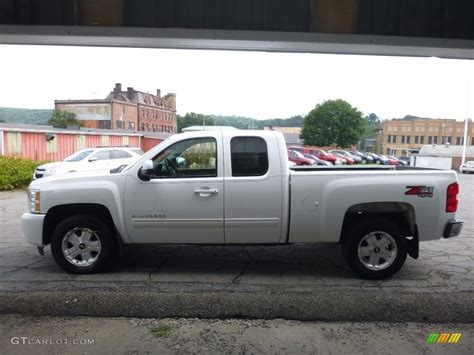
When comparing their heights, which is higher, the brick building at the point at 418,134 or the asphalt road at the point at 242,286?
the brick building at the point at 418,134

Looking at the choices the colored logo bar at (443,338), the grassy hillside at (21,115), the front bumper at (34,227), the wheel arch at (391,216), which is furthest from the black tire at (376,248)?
the grassy hillside at (21,115)

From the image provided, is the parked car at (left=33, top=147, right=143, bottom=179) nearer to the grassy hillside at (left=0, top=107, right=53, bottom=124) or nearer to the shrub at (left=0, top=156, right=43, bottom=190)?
the shrub at (left=0, top=156, right=43, bottom=190)

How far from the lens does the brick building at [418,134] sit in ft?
265

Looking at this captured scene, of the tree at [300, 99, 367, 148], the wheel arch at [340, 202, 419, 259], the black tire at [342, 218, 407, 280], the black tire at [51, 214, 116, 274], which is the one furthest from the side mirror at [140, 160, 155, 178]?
the tree at [300, 99, 367, 148]

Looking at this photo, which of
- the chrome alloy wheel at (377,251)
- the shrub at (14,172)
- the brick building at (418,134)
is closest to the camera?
the chrome alloy wheel at (377,251)

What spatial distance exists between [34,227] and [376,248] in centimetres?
456

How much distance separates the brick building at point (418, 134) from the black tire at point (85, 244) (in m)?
81.2

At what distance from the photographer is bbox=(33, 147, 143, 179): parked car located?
16.0m

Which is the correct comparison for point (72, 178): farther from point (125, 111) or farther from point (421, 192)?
point (125, 111)

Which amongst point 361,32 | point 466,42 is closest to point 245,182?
point 361,32

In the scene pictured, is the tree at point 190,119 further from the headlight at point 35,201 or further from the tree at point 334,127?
the headlight at point 35,201

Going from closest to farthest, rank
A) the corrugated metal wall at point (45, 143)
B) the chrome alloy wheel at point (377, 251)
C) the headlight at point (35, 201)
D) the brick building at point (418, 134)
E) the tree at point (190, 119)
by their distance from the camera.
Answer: the chrome alloy wheel at point (377, 251), the headlight at point (35, 201), the corrugated metal wall at point (45, 143), the brick building at point (418, 134), the tree at point (190, 119)

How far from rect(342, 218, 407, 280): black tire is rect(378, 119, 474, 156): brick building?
262 ft

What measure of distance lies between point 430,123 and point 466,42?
86260 millimetres
